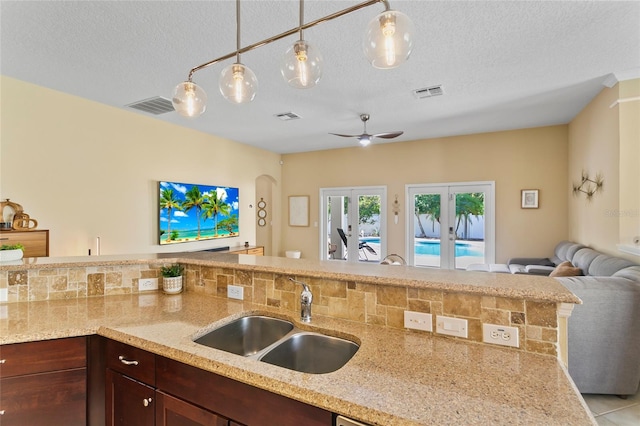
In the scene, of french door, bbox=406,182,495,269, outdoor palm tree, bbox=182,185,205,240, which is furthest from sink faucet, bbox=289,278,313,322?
french door, bbox=406,182,495,269

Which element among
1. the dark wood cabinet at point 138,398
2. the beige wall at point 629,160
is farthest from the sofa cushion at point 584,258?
the dark wood cabinet at point 138,398

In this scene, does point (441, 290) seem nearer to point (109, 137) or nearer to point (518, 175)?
point (109, 137)

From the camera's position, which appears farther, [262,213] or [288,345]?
[262,213]

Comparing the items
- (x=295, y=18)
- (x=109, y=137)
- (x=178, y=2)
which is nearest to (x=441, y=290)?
(x=295, y=18)

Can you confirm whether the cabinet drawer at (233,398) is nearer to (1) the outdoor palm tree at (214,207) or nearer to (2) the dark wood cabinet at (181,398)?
(2) the dark wood cabinet at (181,398)

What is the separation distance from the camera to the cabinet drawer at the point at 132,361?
1278 mm

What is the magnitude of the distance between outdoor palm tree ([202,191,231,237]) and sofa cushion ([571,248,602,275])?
526cm

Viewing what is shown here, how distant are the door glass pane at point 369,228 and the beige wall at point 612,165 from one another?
326cm

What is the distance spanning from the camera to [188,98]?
1.74 meters

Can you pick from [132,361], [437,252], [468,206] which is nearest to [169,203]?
[132,361]

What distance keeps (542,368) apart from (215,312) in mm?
1461

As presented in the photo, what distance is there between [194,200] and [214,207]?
1.45 feet

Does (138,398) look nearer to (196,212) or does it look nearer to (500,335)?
(500,335)

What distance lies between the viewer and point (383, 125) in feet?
15.9
